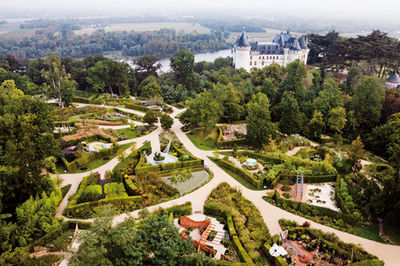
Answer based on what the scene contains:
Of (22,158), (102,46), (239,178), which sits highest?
(102,46)

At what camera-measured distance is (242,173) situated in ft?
100

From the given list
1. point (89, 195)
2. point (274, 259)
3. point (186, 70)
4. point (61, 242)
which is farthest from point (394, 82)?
point (61, 242)

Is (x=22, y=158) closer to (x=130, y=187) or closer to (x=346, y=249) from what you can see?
(x=130, y=187)

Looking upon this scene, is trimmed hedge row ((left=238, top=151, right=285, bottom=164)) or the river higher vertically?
the river

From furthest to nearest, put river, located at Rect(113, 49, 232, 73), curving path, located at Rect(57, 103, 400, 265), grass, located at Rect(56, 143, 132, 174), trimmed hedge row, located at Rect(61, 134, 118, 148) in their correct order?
1. river, located at Rect(113, 49, 232, 73)
2. trimmed hedge row, located at Rect(61, 134, 118, 148)
3. grass, located at Rect(56, 143, 132, 174)
4. curving path, located at Rect(57, 103, 400, 265)

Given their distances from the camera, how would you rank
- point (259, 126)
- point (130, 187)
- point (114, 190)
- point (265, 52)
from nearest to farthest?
point (114, 190) < point (130, 187) < point (259, 126) < point (265, 52)

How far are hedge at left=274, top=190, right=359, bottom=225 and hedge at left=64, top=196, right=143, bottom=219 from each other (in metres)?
12.5

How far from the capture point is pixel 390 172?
85.6 feet

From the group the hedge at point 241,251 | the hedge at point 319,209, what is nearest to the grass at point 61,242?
the hedge at point 241,251

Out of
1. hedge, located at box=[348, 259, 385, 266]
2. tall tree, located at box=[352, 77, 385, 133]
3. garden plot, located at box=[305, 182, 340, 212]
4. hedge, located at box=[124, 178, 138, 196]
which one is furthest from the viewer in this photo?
tall tree, located at box=[352, 77, 385, 133]

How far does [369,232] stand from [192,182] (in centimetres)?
1612

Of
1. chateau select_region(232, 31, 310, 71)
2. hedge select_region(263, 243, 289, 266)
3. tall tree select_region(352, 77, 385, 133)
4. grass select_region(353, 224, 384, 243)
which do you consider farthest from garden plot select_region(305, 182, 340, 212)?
chateau select_region(232, 31, 310, 71)

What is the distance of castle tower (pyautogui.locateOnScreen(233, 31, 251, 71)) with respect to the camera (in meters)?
75.6

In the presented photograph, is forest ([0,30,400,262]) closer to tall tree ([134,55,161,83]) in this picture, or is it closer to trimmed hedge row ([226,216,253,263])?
tall tree ([134,55,161,83])
